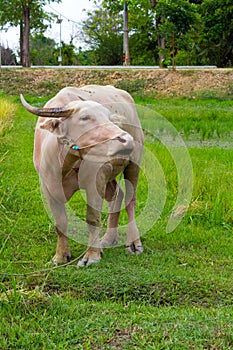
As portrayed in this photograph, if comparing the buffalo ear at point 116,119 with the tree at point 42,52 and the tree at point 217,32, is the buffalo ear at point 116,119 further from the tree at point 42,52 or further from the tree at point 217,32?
the tree at point 42,52

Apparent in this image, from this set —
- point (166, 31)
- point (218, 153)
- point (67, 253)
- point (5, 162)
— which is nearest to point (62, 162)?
point (67, 253)

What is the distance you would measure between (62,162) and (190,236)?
1485 mm

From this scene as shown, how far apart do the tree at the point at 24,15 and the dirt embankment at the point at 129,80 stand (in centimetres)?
299

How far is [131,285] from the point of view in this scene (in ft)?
11.5

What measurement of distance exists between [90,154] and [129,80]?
14.4 metres

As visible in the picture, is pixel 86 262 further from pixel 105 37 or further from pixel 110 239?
pixel 105 37

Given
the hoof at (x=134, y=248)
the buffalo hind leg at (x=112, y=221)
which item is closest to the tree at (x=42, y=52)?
the buffalo hind leg at (x=112, y=221)

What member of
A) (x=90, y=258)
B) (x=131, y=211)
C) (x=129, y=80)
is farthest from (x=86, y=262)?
(x=129, y=80)

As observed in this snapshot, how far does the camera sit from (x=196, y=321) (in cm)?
295

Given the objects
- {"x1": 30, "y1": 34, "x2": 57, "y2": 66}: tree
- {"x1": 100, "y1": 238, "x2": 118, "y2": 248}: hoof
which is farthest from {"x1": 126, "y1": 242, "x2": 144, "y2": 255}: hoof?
{"x1": 30, "y1": 34, "x2": 57, "y2": 66}: tree

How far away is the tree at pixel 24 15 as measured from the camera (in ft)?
69.1

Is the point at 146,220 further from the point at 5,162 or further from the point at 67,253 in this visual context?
the point at 5,162

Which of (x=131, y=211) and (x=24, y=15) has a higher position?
(x=24, y=15)

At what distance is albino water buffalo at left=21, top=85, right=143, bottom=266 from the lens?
327 centimetres
